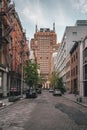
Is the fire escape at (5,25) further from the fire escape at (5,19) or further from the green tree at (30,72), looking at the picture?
the green tree at (30,72)

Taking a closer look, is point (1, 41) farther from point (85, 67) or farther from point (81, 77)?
point (81, 77)

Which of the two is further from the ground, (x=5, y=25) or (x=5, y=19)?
(x=5, y=19)

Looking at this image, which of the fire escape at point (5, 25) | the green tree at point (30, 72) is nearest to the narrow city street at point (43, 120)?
the fire escape at point (5, 25)

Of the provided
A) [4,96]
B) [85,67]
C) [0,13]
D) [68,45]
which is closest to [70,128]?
[0,13]

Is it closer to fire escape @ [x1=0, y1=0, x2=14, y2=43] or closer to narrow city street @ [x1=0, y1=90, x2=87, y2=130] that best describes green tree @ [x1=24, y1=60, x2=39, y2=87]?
fire escape @ [x1=0, y1=0, x2=14, y2=43]

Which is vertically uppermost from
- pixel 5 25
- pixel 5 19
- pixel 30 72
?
pixel 5 19

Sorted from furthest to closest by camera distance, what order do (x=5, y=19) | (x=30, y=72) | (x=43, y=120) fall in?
(x=30, y=72) → (x=5, y=19) → (x=43, y=120)

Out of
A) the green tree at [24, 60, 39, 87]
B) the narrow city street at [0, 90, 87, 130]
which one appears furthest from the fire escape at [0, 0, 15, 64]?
the green tree at [24, 60, 39, 87]

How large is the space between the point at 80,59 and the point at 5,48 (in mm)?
24660

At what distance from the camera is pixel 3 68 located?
157ft

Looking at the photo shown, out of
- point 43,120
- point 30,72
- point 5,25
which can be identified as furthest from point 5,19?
point 30,72

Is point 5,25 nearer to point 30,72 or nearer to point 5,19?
point 5,19

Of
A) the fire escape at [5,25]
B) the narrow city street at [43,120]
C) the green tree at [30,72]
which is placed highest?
the fire escape at [5,25]

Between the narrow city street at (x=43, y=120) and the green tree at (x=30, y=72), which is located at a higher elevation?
the green tree at (x=30, y=72)
